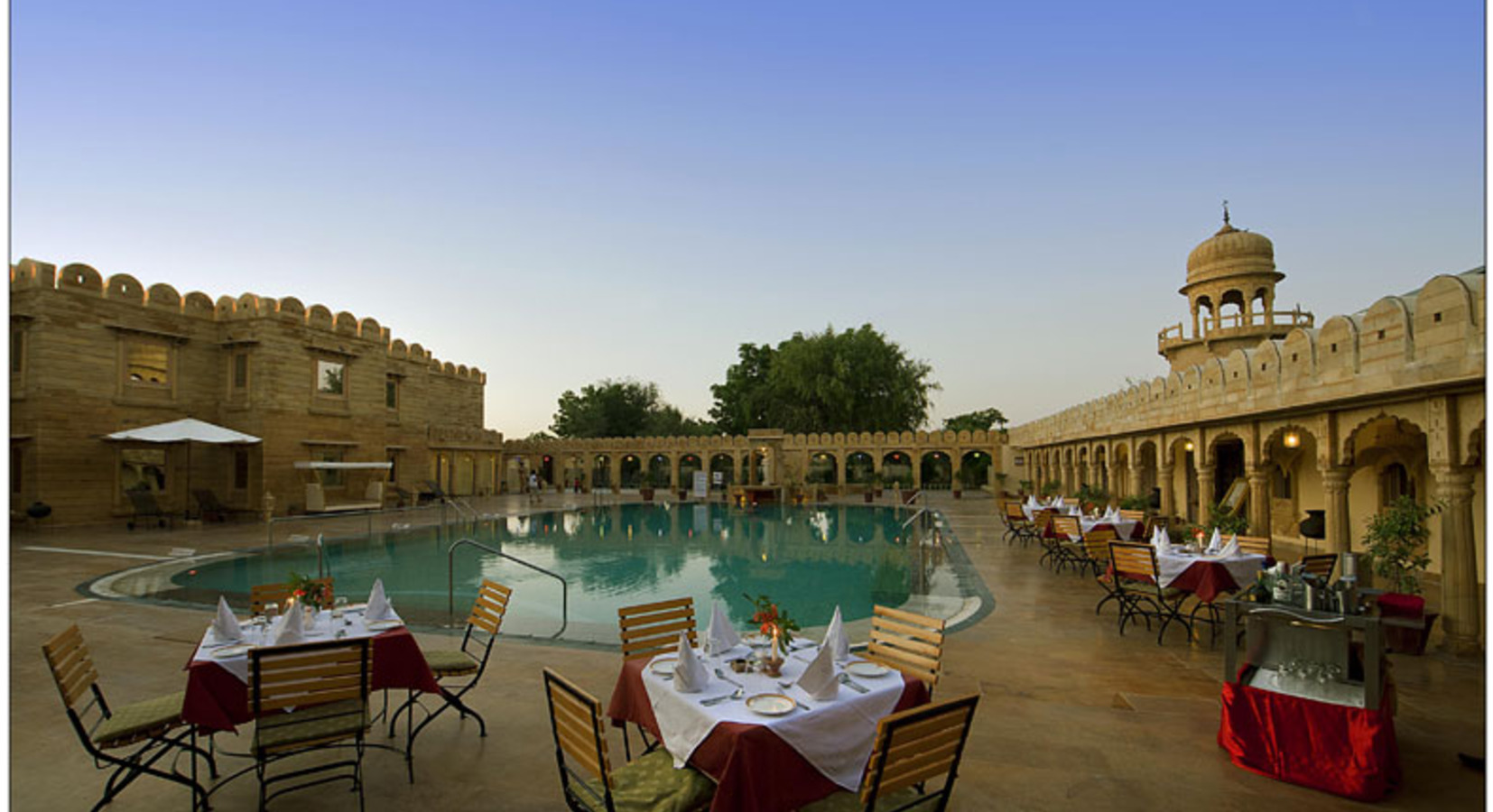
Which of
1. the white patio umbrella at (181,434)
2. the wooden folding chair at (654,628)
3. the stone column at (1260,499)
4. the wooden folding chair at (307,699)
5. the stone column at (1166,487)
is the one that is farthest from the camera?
the white patio umbrella at (181,434)

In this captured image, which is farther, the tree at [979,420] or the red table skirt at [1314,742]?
the tree at [979,420]

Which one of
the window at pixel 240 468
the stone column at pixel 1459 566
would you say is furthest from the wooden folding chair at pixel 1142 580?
the window at pixel 240 468

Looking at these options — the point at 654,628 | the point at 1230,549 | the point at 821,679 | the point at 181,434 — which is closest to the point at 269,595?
the point at 654,628

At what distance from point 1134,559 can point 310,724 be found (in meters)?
7.39

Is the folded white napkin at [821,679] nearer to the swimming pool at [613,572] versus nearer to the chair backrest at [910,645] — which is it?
the chair backrest at [910,645]

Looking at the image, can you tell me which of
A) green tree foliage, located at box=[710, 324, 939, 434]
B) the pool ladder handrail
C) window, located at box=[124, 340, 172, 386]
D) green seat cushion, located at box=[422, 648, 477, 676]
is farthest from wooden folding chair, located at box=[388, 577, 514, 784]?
green tree foliage, located at box=[710, 324, 939, 434]

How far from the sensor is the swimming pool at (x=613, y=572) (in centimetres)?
905

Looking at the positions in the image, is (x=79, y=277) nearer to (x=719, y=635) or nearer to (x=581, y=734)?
(x=719, y=635)

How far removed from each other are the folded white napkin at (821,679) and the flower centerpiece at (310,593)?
3375mm

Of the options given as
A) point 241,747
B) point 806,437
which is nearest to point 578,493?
point 806,437

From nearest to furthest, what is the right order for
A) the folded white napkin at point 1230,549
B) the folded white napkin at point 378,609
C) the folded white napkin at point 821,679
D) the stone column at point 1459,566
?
the folded white napkin at point 821,679 → the folded white napkin at point 378,609 → the stone column at point 1459,566 → the folded white napkin at point 1230,549

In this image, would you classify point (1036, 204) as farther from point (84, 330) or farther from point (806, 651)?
point (84, 330)

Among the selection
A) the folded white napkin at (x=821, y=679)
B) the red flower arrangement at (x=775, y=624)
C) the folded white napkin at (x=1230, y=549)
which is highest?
the red flower arrangement at (x=775, y=624)

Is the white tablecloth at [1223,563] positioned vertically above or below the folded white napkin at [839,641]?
below
